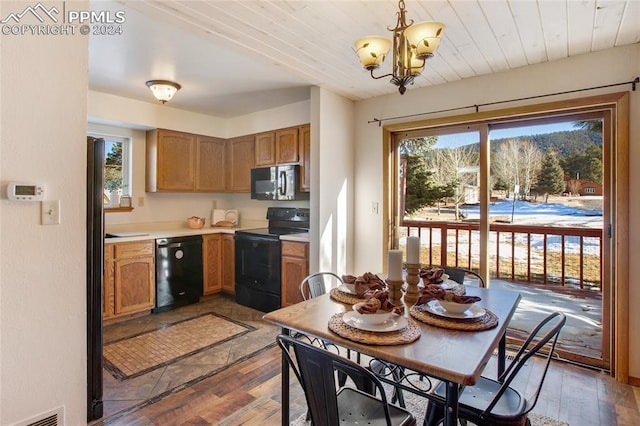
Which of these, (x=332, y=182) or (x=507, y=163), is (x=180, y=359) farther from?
(x=507, y=163)

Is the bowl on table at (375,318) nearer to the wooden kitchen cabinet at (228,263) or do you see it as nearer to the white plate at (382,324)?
the white plate at (382,324)

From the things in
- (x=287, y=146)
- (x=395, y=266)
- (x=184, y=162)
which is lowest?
(x=395, y=266)

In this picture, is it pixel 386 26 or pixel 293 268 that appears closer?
pixel 386 26

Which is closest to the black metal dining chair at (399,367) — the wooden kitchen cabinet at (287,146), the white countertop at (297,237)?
the white countertop at (297,237)

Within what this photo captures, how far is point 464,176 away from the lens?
3.34 metres

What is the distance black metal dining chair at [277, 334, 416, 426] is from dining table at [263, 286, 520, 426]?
13 cm

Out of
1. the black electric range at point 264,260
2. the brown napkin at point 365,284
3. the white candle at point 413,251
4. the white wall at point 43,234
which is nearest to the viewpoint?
the white wall at point 43,234

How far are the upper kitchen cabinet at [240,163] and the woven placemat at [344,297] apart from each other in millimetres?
2938

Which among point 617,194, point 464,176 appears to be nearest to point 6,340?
point 464,176

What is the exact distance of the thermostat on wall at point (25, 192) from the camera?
1531 millimetres

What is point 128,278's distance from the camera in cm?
355

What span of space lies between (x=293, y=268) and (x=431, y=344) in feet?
7.99

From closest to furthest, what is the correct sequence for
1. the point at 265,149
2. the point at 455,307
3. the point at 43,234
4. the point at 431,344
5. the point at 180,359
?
1. the point at 431,344
2. the point at 455,307
3. the point at 43,234
4. the point at 180,359
5. the point at 265,149

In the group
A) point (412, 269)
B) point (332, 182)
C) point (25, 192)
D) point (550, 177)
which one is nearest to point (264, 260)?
point (332, 182)
